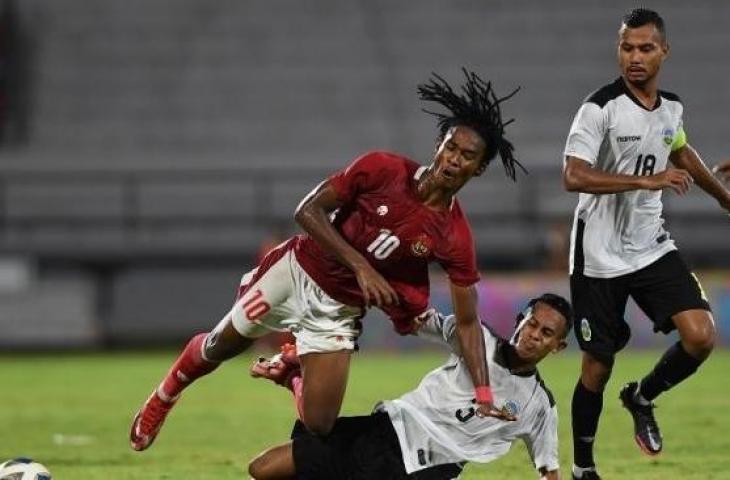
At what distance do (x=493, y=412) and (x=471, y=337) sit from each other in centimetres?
45

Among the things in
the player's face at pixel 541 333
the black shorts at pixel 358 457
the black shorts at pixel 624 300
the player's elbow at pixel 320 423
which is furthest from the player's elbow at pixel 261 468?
the black shorts at pixel 624 300

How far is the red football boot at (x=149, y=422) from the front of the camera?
809 cm

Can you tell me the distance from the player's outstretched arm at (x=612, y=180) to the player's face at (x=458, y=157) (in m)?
0.65

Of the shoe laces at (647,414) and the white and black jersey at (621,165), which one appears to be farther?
the shoe laces at (647,414)

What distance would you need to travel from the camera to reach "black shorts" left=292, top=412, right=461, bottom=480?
6938 millimetres

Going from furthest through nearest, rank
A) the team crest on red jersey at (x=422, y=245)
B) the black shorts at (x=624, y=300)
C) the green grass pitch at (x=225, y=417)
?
the green grass pitch at (x=225, y=417), the black shorts at (x=624, y=300), the team crest on red jersey at (x=422, y=245)

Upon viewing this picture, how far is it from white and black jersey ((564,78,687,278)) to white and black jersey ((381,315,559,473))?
0.85 metres

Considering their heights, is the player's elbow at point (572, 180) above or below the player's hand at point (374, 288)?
above

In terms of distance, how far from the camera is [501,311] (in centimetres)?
1812

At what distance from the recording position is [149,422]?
8.12 meters

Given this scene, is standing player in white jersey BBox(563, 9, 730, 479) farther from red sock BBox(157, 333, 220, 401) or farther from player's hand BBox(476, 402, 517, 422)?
red sock BBox(157, 333, 220, 401)

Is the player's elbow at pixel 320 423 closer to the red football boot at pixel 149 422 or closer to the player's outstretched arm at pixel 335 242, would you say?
the player's outstretched arm at pixel 335 242

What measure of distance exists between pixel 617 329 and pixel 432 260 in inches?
48.2

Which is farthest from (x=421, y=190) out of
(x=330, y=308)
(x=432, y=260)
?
(x=330, y=308)
